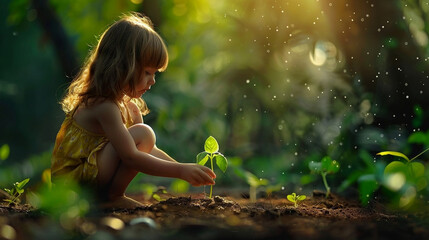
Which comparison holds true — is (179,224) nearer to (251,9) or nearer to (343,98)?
(343,98)

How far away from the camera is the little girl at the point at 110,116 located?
174 cm

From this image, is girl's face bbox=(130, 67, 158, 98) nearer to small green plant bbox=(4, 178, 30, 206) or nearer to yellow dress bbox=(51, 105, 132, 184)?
yellow dress bbox=(51, 105, 132, 184)

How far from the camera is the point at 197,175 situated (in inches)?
63.8

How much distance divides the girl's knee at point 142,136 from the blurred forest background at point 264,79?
1.73ft

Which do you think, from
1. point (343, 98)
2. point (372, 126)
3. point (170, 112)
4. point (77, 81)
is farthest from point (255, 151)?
point (77, 81)

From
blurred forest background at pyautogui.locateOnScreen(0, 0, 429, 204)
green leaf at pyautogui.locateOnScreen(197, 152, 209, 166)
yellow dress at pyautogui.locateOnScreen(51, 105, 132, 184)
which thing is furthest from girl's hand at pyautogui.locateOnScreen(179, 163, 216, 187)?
blurred forest background at pyautogui.locateOnScreen(0, 0, 429, 204)

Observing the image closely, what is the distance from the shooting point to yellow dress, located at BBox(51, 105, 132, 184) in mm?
1766

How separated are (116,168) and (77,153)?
0.50ft

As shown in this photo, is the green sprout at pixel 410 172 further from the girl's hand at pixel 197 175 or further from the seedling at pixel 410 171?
the girl's hand at pixel 197 175

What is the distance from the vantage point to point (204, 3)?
448 centimetres

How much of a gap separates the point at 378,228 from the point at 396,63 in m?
1.41

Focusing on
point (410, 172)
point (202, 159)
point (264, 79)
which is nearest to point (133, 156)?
point (202, 159)

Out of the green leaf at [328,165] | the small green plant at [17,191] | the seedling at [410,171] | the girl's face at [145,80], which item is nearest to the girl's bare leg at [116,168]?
the girl's face at [145,80]

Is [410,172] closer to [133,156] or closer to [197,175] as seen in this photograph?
[197,175]
